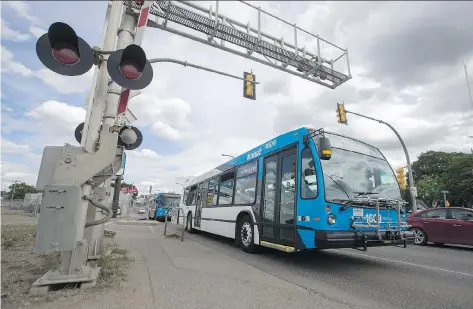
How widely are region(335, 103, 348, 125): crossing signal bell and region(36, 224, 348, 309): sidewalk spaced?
518 inches

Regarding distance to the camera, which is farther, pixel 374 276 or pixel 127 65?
pixel 374 276

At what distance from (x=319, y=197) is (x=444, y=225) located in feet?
25.4

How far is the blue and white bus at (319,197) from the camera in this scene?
5477 millimetres

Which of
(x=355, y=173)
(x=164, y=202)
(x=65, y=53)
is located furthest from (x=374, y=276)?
(x=164, y=202)

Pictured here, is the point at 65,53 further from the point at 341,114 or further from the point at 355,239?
the point at 341,114

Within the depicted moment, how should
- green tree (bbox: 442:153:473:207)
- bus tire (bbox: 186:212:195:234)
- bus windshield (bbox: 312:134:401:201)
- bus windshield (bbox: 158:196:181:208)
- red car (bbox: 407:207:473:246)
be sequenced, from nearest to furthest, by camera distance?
bus windshield (bbox: 312:134:401:201) < red car (bbox: 407:207:473:246) < bus tire (bbox: 186:212:195:234) < bus windshield (bbox: 158:196:181:208) < green tree (bbox: 442:153:473:207)

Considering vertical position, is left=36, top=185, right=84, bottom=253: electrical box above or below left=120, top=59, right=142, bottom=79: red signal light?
below

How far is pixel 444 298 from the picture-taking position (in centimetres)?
413

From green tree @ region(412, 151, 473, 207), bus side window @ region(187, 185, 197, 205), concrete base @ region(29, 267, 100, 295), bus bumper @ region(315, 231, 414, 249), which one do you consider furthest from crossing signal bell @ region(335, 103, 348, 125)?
green tree @ region(412, 151, 473, 207)

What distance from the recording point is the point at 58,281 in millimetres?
3730

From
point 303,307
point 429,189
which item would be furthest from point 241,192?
point 429,189

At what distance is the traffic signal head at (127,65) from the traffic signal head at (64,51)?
300 millimetres

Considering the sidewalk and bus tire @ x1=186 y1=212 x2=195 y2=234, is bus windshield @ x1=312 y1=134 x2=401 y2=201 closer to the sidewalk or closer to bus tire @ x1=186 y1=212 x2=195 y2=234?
the sidewalk

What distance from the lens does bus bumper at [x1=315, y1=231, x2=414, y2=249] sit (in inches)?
204
